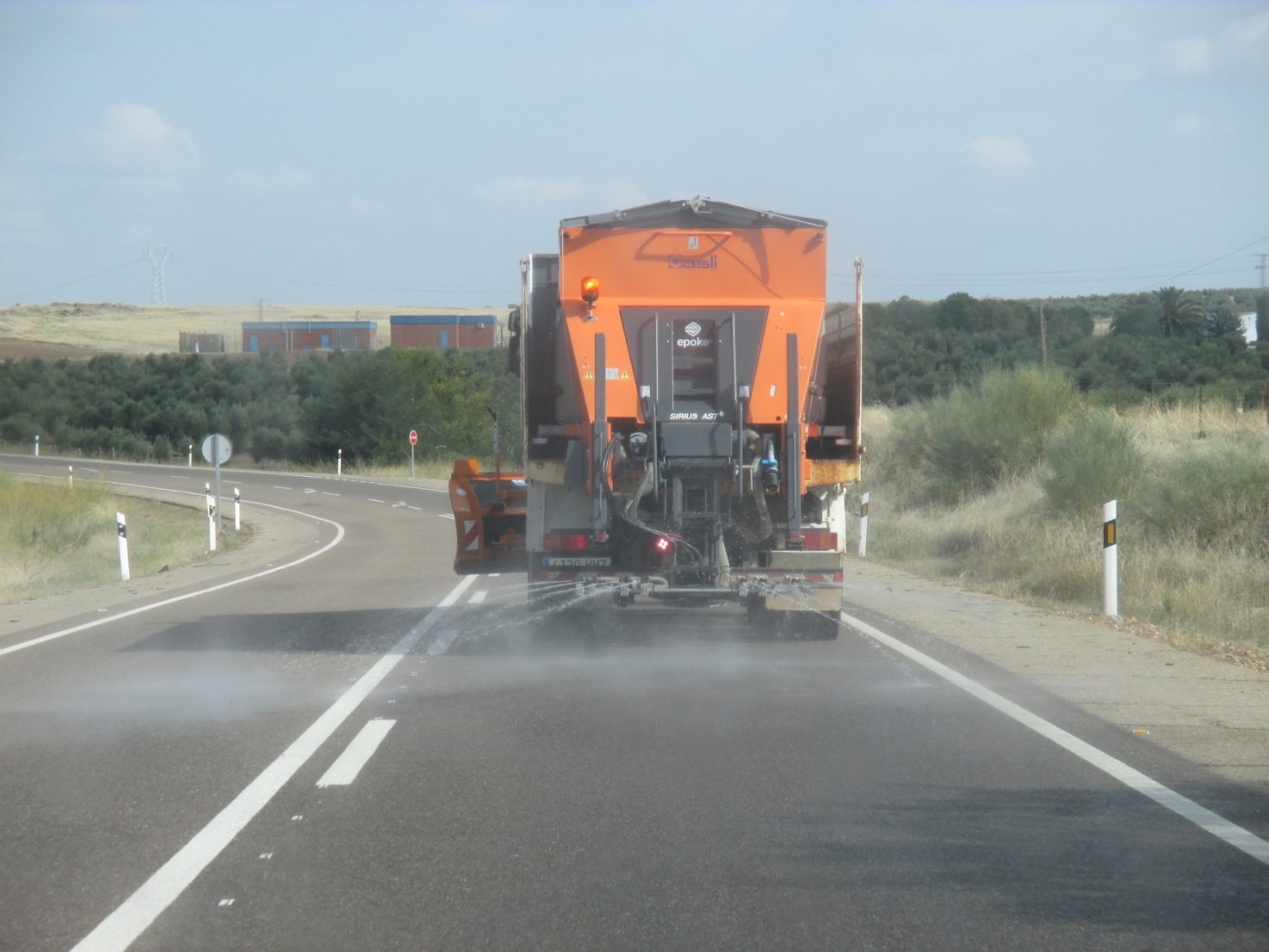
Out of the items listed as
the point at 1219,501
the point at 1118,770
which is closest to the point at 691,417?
the point at 1118,770

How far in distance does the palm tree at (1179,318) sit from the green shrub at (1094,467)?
39.8 meters

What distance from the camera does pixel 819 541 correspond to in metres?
11.1

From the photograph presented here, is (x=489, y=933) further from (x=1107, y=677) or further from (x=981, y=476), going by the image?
(x=981, y=476)

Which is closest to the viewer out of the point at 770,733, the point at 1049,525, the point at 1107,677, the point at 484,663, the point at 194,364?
the point at 770,733

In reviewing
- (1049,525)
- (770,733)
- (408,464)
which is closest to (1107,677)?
(770,733)

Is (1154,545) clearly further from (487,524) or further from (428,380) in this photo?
(428,380)

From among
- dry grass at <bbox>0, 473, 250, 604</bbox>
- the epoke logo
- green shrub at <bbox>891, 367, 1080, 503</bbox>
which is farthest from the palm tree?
the epoke logo

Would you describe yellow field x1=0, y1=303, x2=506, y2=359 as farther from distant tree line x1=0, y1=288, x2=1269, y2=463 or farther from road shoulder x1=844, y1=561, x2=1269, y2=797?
road shoulder x1=844, y1=561, x2=1269, y2=797

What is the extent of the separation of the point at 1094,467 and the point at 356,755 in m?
15.9

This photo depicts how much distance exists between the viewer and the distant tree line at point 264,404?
64.6 metres

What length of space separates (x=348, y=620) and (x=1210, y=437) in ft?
53.3

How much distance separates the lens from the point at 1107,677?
9531 millimetres

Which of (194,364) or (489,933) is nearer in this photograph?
(489,933)

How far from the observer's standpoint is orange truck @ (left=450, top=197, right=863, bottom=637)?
10695 mm
